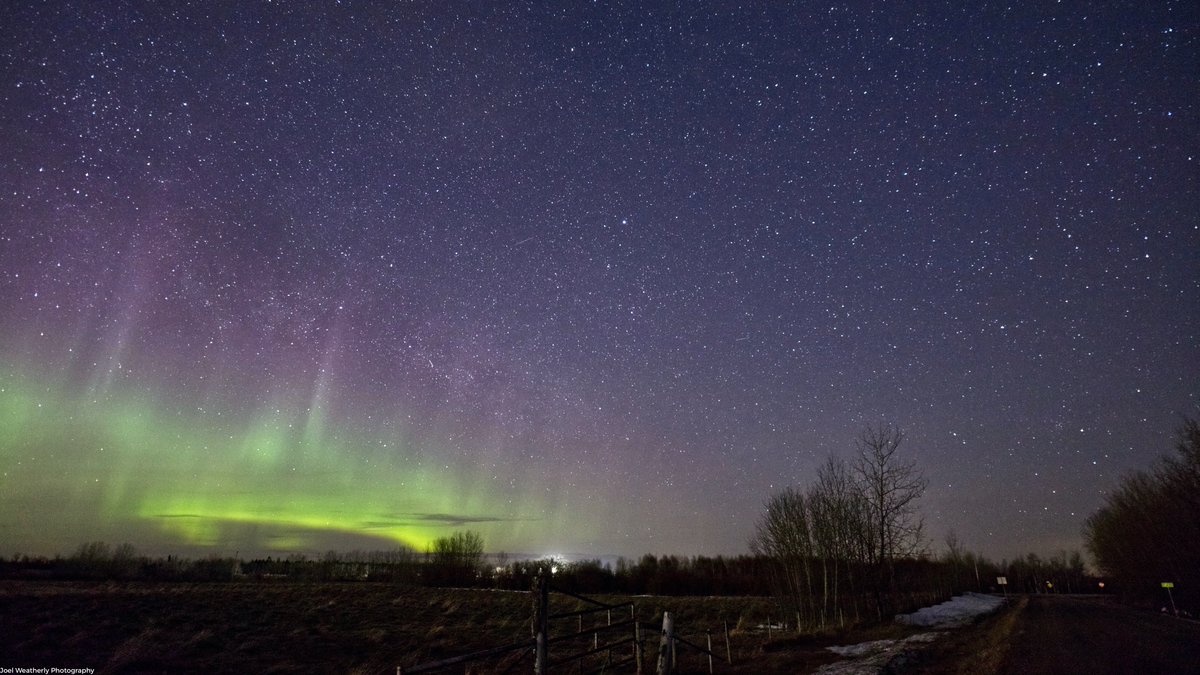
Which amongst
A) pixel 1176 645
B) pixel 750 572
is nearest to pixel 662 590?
pixel 750 572

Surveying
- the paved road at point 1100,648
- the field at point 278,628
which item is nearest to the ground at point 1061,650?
the paved road at point 1100,648

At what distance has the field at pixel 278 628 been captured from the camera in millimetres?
21984

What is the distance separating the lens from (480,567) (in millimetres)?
77938

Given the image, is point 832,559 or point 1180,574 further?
point 1180,574

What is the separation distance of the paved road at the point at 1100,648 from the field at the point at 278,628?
643 cm

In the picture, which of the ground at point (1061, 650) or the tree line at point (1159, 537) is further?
the tree line at point (1159, 537)

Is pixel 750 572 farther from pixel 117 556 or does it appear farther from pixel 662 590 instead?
pixel 117 556

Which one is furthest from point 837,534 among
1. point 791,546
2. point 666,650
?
point 666,650

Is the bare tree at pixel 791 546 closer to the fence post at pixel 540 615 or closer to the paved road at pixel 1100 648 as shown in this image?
the paved road at pixel 1100 648

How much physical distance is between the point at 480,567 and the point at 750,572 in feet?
114

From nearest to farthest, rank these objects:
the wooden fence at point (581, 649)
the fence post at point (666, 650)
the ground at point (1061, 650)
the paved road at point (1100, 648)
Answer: the wooden fence at point (581, 649), the fence post at point (666, 650), the ground at point (1061, 650), the paved road at point (1100, 648)

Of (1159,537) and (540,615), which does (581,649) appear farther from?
(1159,537)

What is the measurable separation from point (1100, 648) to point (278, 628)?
3596 centimetres

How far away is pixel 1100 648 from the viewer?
2208 centimetres
